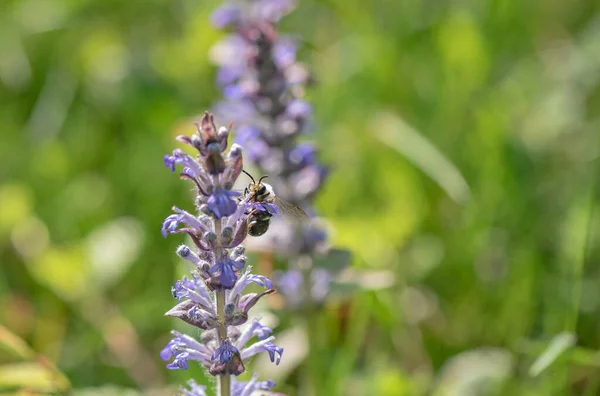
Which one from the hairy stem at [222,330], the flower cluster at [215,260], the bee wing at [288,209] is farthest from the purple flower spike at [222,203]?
the bee wing at [288,209]

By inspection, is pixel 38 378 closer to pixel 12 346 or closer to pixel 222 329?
pixel 12 346

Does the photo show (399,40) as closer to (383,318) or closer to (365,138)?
(365,138)

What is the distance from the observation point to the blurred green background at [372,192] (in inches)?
173

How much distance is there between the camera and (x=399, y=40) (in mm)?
6297

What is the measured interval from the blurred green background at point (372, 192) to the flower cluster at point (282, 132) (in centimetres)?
31

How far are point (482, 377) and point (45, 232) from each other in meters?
3.17

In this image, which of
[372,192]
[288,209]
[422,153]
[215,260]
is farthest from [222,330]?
[372,192]

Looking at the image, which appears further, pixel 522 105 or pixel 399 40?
pixel 399 40

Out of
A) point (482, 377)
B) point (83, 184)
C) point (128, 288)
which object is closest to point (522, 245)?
point (482, 377)

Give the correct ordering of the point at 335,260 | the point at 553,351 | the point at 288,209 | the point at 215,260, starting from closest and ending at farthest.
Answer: the point at 215,260 < the point at 288,209 < the point at 553,351 < the point at 335,260

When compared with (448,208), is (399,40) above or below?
above

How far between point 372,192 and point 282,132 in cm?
190

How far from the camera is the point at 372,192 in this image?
560 cm

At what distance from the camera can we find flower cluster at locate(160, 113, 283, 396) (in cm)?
236
